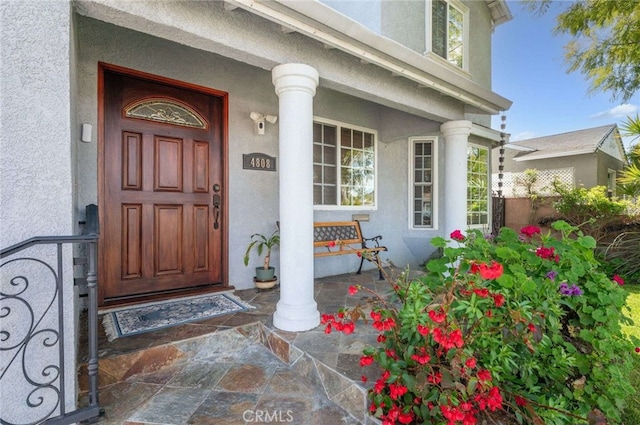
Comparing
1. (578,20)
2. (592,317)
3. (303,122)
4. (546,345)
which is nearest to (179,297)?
(303,122)

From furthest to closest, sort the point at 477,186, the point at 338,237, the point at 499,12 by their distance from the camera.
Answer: the point at 477,186 < the point at 499,12 < the point at 338,237

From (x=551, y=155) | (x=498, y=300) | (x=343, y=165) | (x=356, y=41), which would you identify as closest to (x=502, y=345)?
(x=498, y=300)

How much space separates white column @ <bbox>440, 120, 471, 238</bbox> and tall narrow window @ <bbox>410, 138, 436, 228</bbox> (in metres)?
1.24

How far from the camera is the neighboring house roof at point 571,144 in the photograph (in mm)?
11056

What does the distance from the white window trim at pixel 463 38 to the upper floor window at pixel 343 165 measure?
146cm

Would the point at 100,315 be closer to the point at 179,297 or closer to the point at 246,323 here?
the point at 179,297

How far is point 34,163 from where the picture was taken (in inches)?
60.9

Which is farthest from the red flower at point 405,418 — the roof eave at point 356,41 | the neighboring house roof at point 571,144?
the neighboring house roof at point 571,144

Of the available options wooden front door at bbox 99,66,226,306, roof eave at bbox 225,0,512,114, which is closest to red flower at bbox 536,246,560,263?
roof eave at bbox 225,0,512,114

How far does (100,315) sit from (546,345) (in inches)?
139

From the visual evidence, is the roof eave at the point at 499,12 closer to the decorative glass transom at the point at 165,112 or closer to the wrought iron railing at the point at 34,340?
the decorative glass transom at the point at 165,112

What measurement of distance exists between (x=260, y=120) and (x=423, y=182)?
3.39 metres

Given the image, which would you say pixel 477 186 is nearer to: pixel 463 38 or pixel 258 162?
pixel 463 38

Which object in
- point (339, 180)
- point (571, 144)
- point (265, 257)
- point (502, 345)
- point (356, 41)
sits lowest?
point (502, 345)
